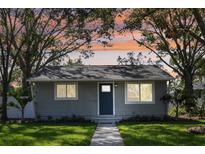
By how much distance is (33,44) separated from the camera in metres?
38.8

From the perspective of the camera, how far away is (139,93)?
2838cm

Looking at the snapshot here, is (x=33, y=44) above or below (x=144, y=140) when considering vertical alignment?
above

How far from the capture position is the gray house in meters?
28.4

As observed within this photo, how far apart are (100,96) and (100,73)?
149 cm

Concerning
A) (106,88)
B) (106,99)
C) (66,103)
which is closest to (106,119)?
(106,99)

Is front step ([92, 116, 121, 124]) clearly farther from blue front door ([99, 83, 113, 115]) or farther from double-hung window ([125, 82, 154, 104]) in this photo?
double-hung window ([125, 82, 154, 104])

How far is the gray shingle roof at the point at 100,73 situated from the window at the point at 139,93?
0.59m

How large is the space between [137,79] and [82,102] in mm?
3374

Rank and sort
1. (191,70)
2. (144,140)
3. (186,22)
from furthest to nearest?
(191,70)
(186,22)
(144,140)

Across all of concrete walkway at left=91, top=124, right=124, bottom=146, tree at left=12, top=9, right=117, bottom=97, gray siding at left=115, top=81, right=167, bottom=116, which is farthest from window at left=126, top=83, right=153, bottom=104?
concrete walkway at left=91, top=124, right=124, bottom=146

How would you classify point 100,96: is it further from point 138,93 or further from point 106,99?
point 138,93

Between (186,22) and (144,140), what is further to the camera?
(186,22)
